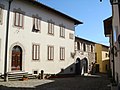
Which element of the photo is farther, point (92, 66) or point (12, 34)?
point (92, 66)

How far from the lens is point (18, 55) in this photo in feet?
59.2

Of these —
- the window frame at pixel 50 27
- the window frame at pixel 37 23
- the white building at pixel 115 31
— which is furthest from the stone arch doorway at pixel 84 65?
the white building at pixel 115 31

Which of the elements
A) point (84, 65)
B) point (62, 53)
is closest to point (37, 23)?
point (62, 53)

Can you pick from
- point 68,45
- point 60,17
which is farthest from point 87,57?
point 60,17

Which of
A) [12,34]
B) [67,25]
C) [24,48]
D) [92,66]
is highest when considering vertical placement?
[67,25]

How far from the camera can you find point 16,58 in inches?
703

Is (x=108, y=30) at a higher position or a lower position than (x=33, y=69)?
higher

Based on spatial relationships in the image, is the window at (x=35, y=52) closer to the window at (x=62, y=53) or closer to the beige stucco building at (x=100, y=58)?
the window at (x=62, y=53)

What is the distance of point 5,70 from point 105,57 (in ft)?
98.5

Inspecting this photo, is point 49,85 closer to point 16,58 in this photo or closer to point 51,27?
point 16,58

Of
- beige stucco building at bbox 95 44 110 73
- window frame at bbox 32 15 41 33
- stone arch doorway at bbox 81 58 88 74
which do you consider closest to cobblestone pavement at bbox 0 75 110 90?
window frame at bbox 32 15 41 33

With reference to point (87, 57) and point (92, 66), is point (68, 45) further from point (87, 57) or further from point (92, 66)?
point (92, 66)

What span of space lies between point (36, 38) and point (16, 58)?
10.3 feet

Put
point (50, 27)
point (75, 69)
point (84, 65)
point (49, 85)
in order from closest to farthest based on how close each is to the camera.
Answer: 1. point (49, 85)
2. point (50, 27)
3. point (75, 69)
4. point (84, 65)
